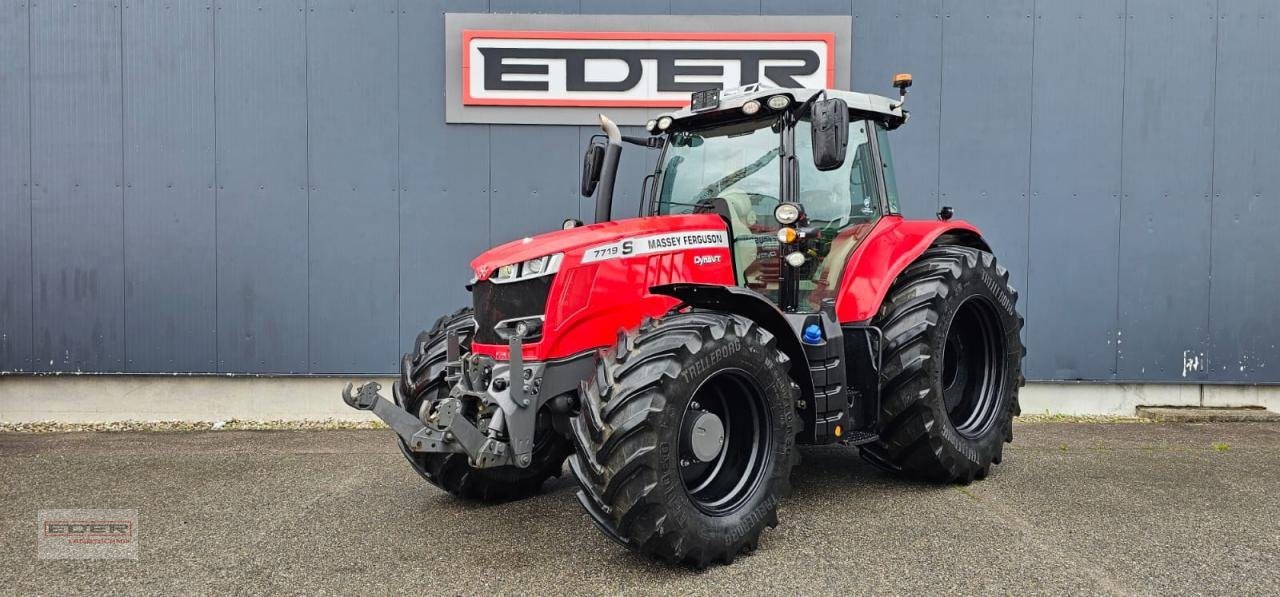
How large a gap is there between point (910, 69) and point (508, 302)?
4930mm

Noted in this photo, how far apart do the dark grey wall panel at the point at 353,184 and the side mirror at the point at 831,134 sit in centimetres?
437

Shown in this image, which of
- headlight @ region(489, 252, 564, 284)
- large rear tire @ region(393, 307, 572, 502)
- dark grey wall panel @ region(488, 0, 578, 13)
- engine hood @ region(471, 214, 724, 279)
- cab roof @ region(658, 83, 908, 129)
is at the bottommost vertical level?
large rear tire @ region(393, 307, 572, 502)

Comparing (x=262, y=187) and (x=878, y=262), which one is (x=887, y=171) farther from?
(x=262, y=187)

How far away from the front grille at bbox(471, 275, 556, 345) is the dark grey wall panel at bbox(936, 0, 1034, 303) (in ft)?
15.6

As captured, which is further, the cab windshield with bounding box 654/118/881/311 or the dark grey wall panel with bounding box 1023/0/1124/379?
the dark grey wall panel with bounding box 1023/0/1124/379

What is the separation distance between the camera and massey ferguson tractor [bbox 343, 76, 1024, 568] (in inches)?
122

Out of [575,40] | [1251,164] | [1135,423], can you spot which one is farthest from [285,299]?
[1251,164]

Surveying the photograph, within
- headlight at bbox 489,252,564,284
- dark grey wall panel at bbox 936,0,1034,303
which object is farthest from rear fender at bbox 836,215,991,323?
dark grey wall panel at bbox 936,0,1034,303

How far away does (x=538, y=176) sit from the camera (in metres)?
6.79

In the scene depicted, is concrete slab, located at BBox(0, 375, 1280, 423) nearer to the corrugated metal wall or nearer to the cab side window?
the corrugated metal wall

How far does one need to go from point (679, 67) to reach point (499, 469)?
405 cm

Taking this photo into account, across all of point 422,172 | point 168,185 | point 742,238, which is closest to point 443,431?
point 742,238

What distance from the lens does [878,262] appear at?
432 cm

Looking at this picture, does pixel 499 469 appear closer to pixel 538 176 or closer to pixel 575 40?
pixel 538 176
